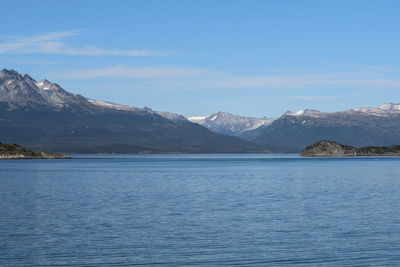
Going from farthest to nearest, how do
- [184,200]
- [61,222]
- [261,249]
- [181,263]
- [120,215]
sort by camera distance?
1. [184,200]
2. [120,215]
3. [61,222]
4. [261,249]
5. [181,263]

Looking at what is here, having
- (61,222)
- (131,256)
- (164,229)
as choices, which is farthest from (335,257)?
(61,222)

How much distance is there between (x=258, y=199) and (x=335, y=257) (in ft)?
127

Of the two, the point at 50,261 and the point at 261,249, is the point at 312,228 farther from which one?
the point at 50,261

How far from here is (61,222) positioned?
53188 millimetres

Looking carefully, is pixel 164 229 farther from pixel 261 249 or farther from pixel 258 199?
pixel 258 199

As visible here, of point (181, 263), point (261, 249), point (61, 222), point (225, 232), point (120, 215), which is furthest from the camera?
point (120, 215)

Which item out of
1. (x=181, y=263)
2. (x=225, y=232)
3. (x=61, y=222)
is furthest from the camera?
(x=61, y=222)

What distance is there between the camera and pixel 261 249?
130ft

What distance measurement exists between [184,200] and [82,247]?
34739 millimetres

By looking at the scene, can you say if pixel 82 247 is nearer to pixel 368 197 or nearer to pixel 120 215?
pixel 120 215

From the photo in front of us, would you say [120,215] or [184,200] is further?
[184,200]

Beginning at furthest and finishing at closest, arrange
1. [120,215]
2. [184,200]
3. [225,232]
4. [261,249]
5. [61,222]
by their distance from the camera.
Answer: [184,200] → [120,215] → [61,222] → [225,232] → [261,249]

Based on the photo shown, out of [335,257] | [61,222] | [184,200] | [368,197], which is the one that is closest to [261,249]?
[335,257]

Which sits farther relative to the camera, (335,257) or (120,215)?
(120,215)
